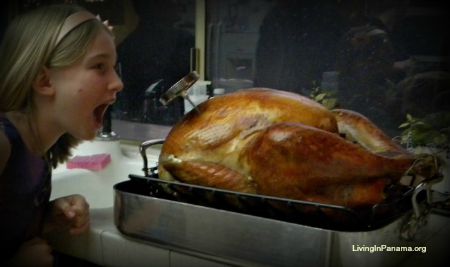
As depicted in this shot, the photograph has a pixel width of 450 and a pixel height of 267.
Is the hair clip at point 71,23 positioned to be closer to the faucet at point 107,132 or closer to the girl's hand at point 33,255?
the girl's hand at point 33,255

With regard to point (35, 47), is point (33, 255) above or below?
below

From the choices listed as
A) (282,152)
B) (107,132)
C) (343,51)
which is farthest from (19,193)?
(343,51)

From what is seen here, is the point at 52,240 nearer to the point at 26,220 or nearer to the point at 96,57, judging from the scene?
the point at 26,220

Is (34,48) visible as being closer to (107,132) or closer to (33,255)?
(33,255)

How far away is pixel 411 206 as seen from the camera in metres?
0.59

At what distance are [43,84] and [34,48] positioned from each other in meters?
0.05

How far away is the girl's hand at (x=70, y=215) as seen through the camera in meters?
0.69

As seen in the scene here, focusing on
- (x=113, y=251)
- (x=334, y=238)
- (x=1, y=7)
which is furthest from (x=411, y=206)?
(x=1, y=7)

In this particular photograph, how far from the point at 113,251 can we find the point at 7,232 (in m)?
0.15

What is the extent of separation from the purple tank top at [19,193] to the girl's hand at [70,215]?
0.03m

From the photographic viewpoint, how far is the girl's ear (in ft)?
1.96

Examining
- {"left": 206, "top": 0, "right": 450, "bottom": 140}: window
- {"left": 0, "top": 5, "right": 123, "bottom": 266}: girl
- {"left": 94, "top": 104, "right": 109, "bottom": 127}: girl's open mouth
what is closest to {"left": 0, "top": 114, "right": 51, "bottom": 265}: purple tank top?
{"left": 0, "top": 5, "right": 123, "bottom": 266}: girl

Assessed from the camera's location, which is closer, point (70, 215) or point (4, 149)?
point (4, 149)

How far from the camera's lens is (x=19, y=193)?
2.06ft
